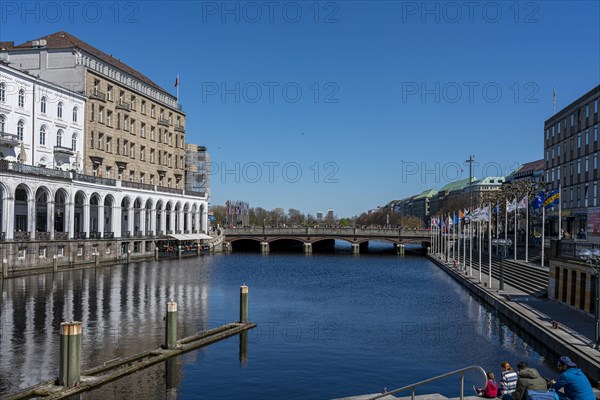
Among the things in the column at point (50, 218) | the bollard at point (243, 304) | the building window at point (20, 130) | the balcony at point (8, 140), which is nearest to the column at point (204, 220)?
the building window at point (20, 130)

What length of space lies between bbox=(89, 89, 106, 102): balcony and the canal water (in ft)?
111

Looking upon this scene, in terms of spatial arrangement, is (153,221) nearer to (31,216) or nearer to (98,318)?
(31,216)

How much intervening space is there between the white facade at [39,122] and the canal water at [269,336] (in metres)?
20.1

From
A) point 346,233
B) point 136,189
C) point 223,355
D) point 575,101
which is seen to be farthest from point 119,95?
point 223,355

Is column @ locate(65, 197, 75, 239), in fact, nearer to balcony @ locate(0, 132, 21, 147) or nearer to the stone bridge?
balcony @ locate(0, 132, 21, 147)

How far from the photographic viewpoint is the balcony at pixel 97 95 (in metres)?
82.4

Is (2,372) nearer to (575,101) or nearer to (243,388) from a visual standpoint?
(243,388)

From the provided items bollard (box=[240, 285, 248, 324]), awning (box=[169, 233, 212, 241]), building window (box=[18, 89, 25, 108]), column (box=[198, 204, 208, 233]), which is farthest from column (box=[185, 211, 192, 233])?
bollard (box=[240, 285, 248, 324])

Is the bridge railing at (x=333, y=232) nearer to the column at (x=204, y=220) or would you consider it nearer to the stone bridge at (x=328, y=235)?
the stone bridge at (x=328, y=235)

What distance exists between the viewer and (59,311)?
3612 centimetres

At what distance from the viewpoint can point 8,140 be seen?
64.8 meters

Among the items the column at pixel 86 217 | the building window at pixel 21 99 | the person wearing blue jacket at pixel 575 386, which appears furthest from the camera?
the column at pixel 86 217

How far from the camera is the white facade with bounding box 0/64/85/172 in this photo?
6581 cm

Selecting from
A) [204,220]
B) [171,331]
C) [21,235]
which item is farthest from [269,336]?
[204,220]
